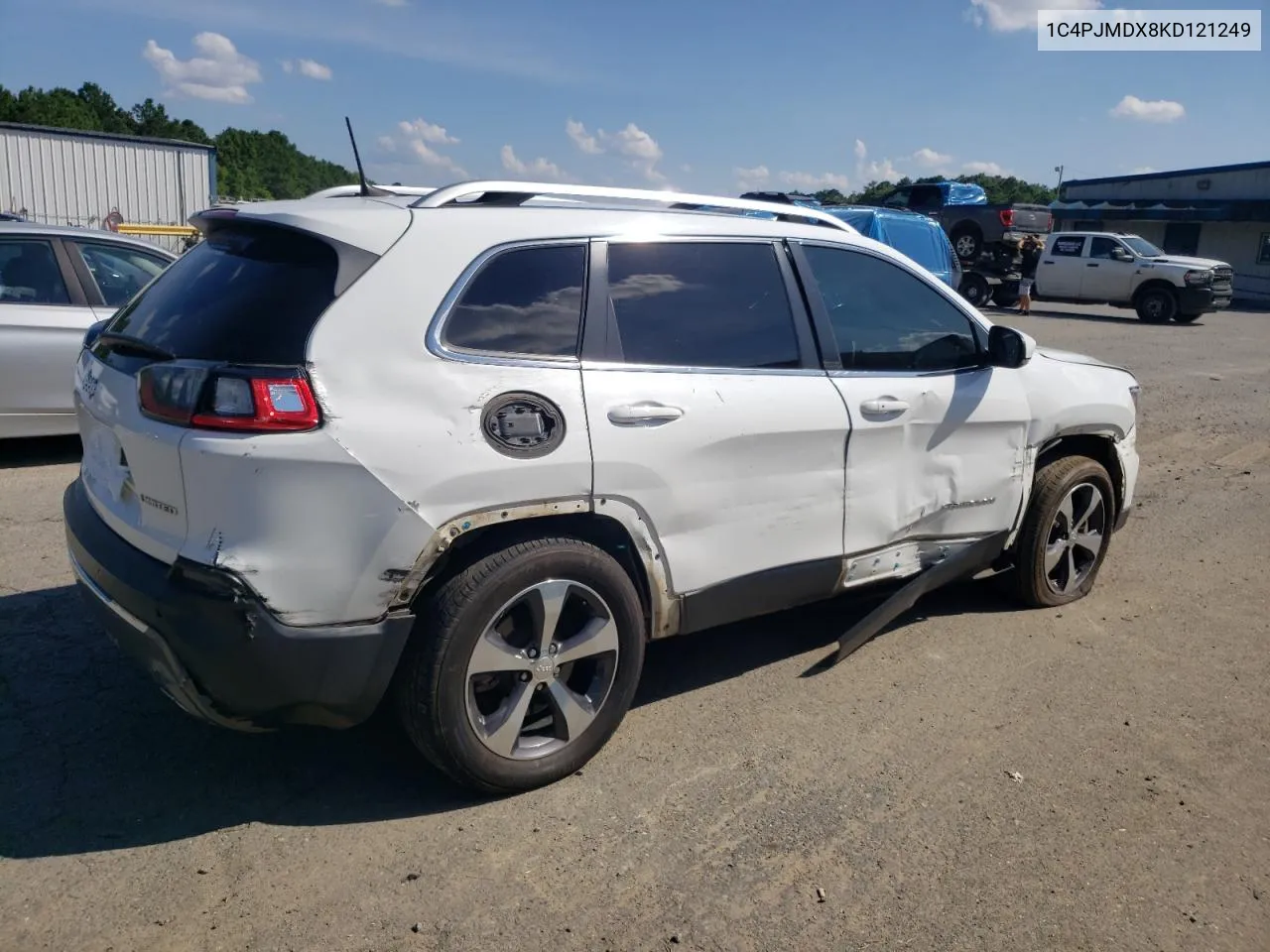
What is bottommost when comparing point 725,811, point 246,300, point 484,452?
point 725,811

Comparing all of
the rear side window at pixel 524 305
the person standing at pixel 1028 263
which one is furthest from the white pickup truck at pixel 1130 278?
the rear side window at pixel 524 305

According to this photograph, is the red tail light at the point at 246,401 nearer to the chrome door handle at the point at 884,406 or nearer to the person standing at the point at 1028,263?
the chrome door handle at the point at 884,406

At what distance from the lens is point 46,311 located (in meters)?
6.99

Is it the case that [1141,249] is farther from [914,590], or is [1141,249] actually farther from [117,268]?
[914,590]

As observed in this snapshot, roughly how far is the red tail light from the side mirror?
2.94m

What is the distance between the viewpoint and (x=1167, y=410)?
1119cm

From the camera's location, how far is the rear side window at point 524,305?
316 cm

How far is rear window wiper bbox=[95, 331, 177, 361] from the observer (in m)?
3.07

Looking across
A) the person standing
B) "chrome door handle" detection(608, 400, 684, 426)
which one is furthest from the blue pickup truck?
"chrome door handle" detection(608, 400, 684, 426)

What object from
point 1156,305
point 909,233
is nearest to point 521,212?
point 909,233

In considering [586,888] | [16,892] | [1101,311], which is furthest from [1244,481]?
[1101,311]

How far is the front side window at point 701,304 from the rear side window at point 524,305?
16cm

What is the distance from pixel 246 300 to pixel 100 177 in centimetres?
2275

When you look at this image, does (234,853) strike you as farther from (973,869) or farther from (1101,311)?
(1101,311)
